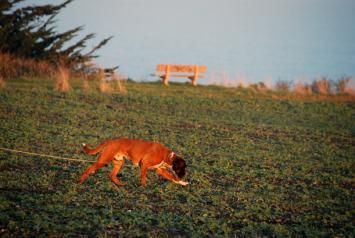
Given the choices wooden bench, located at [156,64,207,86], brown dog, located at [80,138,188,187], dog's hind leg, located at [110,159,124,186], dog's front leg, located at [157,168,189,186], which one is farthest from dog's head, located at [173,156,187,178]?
wooden bench, located at [156,64,207,86]

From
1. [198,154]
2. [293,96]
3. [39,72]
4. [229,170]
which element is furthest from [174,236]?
[39,72]

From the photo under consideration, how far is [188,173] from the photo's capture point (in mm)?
10133

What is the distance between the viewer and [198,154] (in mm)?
12219

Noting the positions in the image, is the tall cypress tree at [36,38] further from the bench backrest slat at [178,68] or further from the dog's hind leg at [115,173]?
the dog's hind leg at [115,173]

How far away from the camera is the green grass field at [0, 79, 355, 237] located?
6.90 metres

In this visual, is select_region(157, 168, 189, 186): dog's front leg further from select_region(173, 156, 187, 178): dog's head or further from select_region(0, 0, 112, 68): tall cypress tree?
select_region(0, 0, 112, 68): tall cypress tree

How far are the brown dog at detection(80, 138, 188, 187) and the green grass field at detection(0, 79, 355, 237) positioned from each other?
0.22 m

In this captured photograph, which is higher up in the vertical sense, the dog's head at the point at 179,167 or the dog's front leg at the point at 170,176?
the dog's head at the point at 179,167

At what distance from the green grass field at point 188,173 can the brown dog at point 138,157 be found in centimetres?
22

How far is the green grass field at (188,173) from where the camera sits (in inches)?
272

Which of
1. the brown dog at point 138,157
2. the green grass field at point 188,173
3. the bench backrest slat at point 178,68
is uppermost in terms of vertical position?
the bench backrest slat at point 178,68

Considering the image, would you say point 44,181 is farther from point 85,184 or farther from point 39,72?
point 39,72

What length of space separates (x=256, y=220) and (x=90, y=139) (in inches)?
271

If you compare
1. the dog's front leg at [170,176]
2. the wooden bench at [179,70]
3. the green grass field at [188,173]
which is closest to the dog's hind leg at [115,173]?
the green grass field at [188,173]
